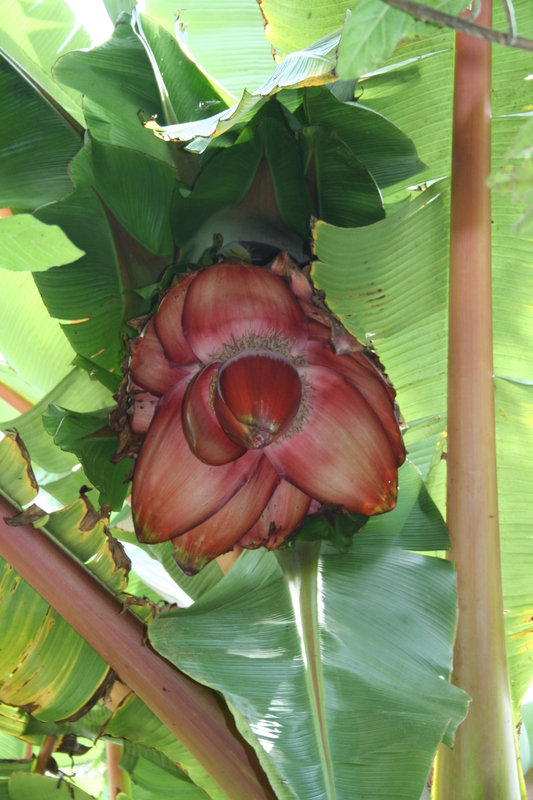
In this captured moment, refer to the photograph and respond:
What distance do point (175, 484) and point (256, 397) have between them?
87 millimetres

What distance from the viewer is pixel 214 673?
39cm

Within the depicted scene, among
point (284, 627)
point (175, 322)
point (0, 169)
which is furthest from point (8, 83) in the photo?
point (284, 627)

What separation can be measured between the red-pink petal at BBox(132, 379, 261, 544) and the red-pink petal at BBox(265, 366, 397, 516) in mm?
29

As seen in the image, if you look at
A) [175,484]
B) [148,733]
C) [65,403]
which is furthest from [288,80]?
[148,733]

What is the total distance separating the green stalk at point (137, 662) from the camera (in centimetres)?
46

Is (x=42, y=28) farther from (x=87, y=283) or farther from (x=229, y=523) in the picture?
(x=229, y=523)

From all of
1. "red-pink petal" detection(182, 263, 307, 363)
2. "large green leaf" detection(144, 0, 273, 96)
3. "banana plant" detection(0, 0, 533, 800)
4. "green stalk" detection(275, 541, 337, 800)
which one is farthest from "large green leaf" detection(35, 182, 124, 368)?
"large green leaf" detection(144, 0, 273, 96)

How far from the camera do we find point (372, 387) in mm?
454

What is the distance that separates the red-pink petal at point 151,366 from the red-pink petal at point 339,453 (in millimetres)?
88

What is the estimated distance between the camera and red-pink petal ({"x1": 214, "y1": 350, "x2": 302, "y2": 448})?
406 millimetres

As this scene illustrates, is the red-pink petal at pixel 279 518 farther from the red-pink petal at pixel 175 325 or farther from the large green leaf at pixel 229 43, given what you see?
the large green leaf at pixel 229 43

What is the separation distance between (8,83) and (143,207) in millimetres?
148

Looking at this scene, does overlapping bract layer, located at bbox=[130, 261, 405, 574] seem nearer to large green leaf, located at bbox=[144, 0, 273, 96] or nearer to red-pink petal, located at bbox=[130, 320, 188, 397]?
red-pink petal, located at bbox=[130, 320, 188, 397]

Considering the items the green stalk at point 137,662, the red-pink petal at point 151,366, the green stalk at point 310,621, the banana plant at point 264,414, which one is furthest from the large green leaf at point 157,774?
the red-pink petal at point 151,366
